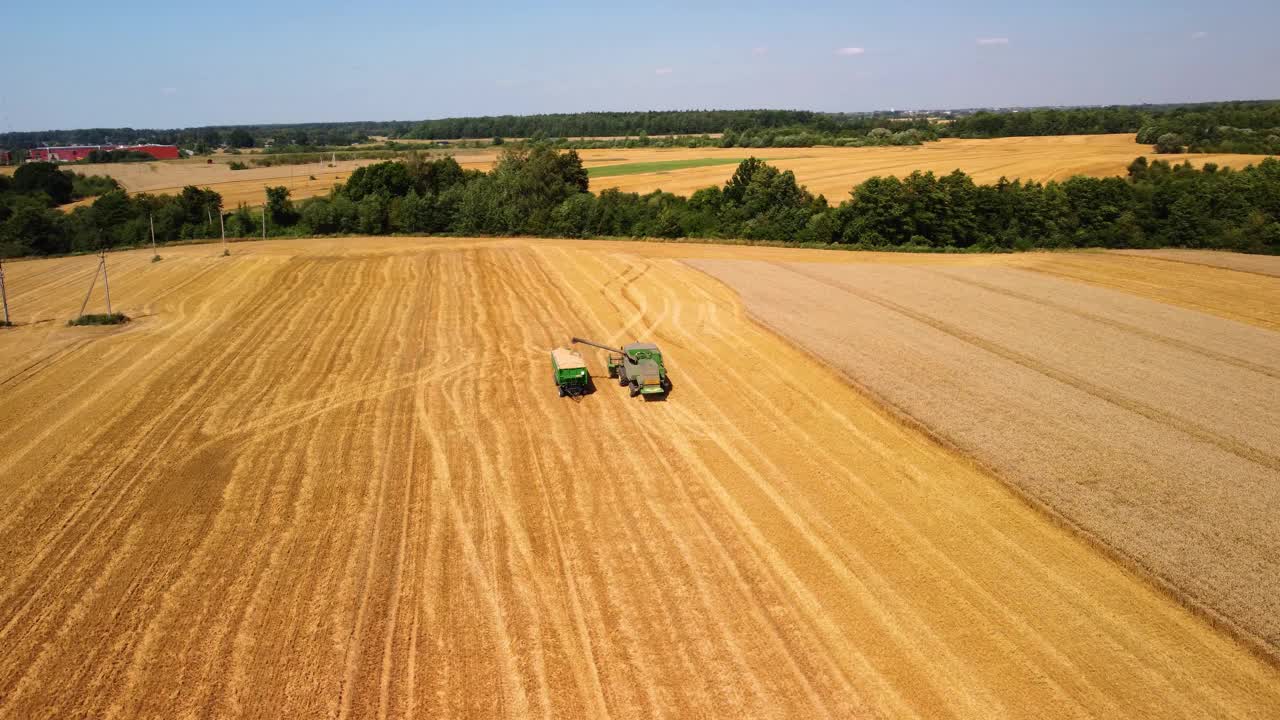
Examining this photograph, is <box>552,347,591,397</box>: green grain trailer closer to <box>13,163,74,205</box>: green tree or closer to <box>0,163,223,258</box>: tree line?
<box>0,163,223,258</box>: tree line

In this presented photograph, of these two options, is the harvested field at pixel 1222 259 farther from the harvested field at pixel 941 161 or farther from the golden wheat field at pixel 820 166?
the harvested field at pixel 941 161

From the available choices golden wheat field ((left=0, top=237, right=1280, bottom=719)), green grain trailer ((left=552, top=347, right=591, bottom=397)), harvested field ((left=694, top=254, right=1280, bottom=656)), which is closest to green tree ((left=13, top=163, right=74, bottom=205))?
golden wheat field ((left=0, top=237, right=1280, bottom=719))

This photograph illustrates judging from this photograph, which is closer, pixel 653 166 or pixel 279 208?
pixel 279 208

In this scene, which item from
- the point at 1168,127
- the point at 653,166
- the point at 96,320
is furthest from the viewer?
the point at 653,166

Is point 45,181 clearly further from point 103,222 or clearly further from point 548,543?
point 548,543

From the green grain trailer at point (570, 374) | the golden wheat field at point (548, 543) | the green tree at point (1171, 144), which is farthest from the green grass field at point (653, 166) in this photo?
the green grain trailer at point (570, 374)

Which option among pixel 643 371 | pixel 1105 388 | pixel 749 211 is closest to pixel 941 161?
pixel 749 211
